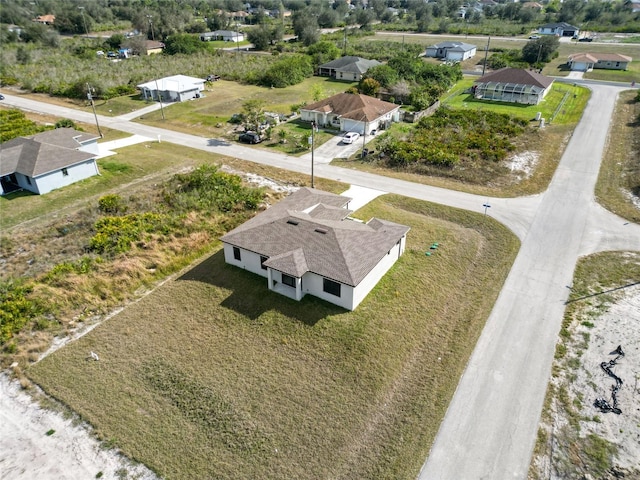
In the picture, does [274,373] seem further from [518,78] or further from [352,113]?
[518,78]

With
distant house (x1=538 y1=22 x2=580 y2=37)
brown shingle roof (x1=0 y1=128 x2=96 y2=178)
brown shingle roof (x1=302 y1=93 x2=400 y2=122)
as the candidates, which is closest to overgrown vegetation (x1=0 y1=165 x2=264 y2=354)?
brown shingle roof (x1=0 y1=128 x2=96 y2=178)

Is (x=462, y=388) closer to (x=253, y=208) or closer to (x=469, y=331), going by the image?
(x=469, y=331)

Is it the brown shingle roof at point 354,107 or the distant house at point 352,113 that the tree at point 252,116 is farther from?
the brown shingle roof at point 354,107

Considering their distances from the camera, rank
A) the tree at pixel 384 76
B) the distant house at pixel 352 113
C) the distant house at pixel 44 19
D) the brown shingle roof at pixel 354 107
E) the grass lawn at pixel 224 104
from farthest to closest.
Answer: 1. the distant house at pixel 44 19
2. the tree at pixel 384 76
3. the grass lawn at pixel 224 104
4. the brown shingle roof at pixel 354 107
5. the distant house at pixel 352 113

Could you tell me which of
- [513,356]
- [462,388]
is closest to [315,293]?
[462,388]

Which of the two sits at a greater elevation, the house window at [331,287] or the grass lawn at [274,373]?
the house window at [331,287]

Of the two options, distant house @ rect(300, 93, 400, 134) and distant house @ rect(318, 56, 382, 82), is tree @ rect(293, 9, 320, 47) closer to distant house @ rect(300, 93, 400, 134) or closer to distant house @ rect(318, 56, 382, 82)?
distant house @ rect(318, 56, 382, 82)

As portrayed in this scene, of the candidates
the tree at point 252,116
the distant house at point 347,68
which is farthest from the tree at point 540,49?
the tree at point 252,116
